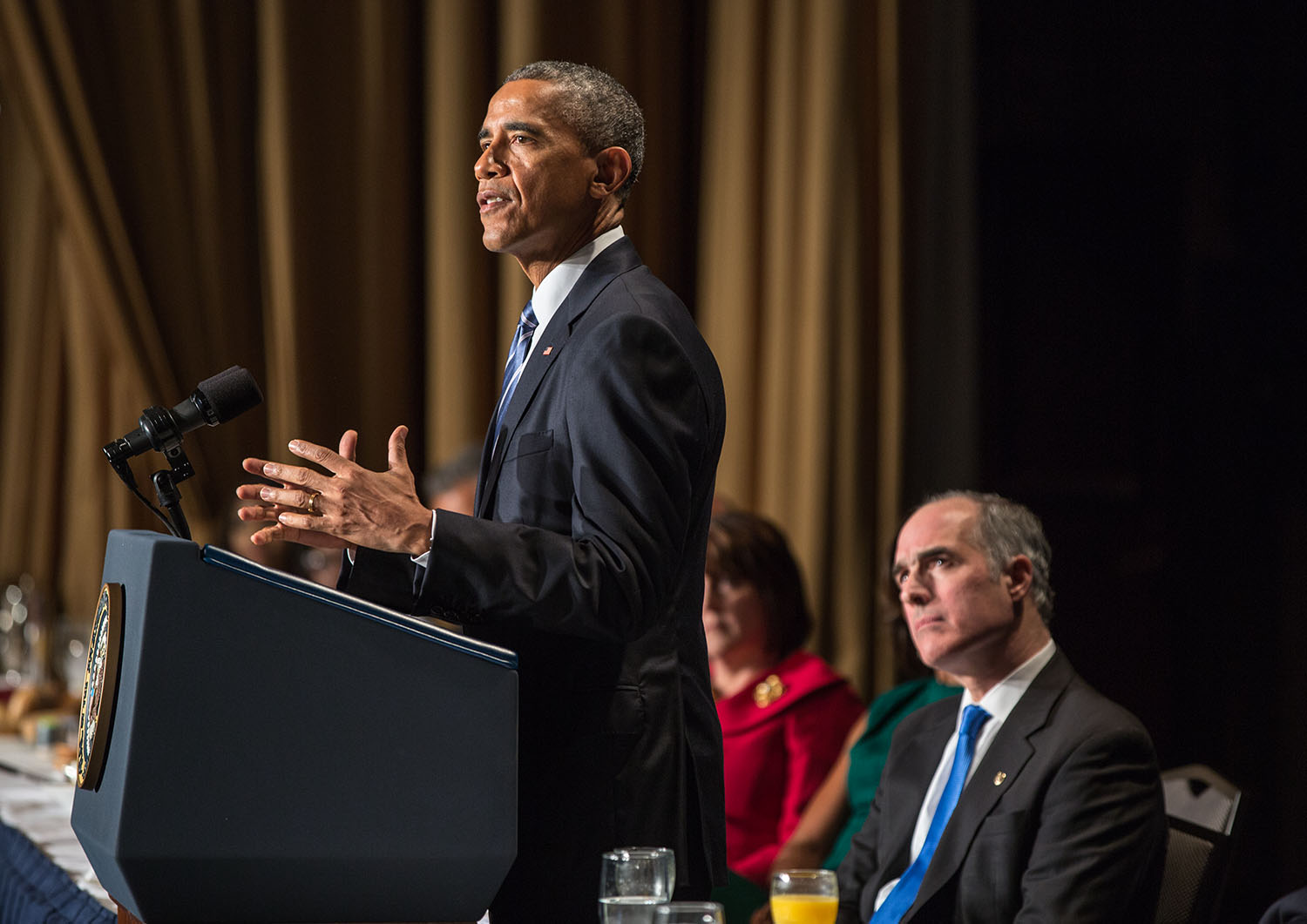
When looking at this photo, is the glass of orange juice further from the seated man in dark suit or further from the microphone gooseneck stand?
the microphone gooseneck stand

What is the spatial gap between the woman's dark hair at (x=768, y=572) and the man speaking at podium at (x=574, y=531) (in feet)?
5.68

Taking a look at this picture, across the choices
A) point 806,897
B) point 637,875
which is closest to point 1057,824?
point 806,897

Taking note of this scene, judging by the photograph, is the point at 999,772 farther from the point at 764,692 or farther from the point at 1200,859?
the point at 764,692

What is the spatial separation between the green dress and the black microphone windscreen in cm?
184

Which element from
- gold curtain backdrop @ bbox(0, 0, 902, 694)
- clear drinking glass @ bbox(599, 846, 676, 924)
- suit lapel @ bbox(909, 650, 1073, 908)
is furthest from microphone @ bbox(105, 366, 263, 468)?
gold curtain backdrop @ bbox(0, 0, 902, 694)

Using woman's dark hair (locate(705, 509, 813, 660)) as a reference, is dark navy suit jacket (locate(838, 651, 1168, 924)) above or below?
below

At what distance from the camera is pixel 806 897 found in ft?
6.21

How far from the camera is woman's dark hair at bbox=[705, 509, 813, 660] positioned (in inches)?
133

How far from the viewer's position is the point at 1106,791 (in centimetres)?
222

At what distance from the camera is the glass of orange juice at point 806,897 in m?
1.89

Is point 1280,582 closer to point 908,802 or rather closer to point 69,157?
point 908,802

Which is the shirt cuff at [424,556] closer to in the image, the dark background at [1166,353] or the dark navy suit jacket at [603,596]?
the dark navy suit jacket at [603,596]

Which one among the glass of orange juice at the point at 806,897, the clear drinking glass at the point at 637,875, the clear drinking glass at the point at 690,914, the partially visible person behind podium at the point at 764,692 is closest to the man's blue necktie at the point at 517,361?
the clear drinking glass at the point at 637,875

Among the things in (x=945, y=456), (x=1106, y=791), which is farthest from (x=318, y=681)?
(x=945, y=456)
